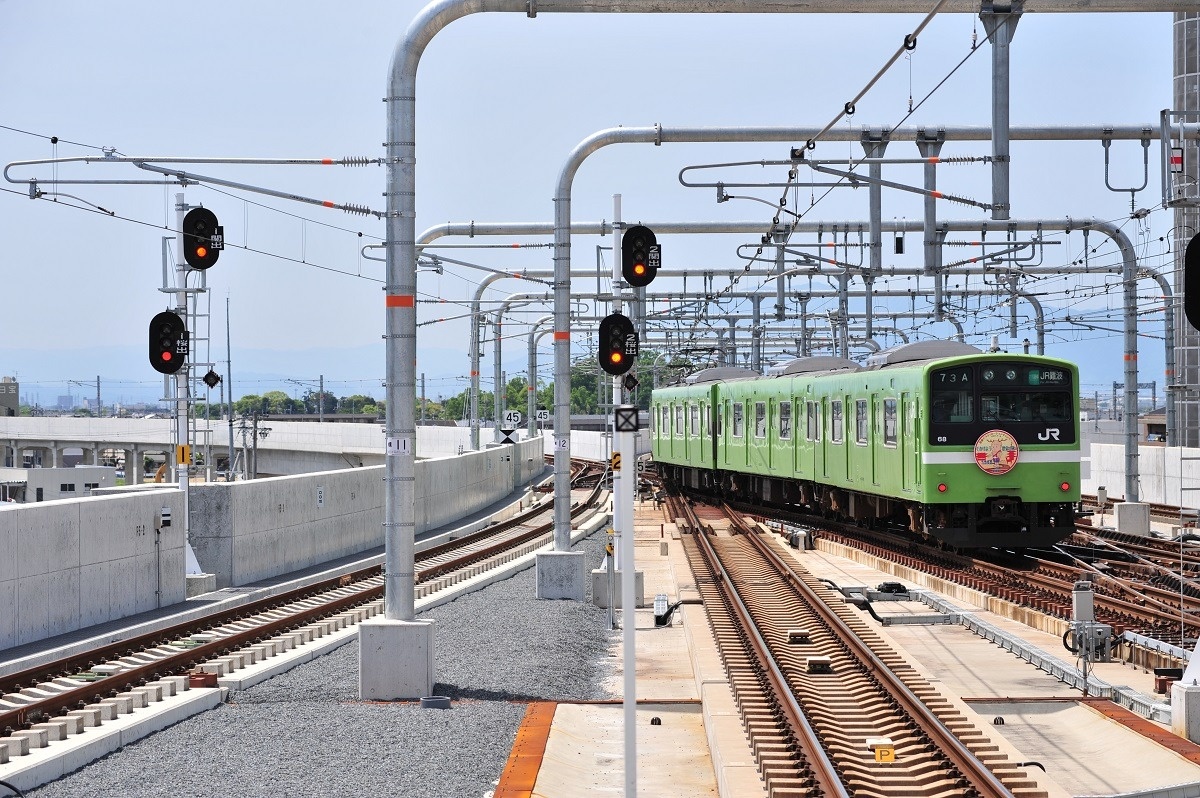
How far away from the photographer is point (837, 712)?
11.2 meters

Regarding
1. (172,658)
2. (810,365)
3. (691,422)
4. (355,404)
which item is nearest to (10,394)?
(355,404)

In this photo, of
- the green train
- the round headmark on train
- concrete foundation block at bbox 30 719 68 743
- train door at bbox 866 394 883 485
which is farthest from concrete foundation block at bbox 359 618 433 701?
train door at bbox 866 394 883 485

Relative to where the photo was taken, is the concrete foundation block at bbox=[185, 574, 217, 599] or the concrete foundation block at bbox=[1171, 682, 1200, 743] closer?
the concrete foundation block at bbox=[1171, 682, 1200, 743]

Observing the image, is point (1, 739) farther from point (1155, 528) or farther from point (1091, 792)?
point (1155, 528)

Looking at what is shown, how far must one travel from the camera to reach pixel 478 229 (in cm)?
2803

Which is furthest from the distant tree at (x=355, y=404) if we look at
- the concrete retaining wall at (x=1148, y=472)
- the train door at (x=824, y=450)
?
the train door at (x=824, y=450)

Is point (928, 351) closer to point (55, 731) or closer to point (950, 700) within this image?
point (950, 700)

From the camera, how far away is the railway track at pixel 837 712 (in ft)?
29.7

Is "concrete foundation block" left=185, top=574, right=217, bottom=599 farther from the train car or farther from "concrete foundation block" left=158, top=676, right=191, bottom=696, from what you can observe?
the train car

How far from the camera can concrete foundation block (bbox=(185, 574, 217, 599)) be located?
19.8 metres

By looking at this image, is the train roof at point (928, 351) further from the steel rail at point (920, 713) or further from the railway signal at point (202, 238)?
the railway signal at point (202, 238)

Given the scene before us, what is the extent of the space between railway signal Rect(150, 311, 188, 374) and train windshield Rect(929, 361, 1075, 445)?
1059 centimetres

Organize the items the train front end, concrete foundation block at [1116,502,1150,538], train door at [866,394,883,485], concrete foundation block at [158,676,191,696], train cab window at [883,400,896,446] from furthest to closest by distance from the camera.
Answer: concrete foundation block at [1116,502,1150,538]
train door at [866,394,883,485]
train cab window at [883,400,896,446]
the train front end
concrete foundation block at [158,676,191,696]

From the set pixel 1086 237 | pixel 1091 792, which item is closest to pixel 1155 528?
pixel 1086 237
